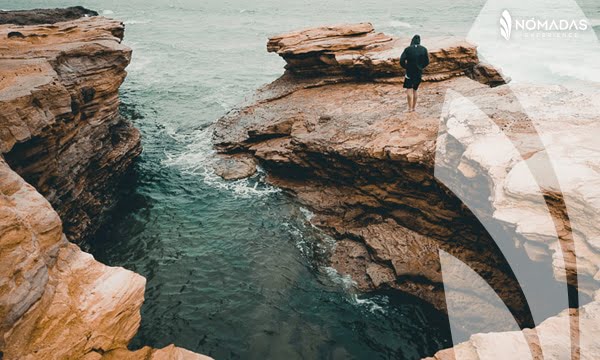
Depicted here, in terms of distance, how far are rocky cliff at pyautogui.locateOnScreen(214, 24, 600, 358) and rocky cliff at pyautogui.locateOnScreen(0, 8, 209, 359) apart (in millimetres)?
5694

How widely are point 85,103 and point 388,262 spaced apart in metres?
12.8

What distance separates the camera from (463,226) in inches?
473

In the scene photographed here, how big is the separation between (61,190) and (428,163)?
12.1 m

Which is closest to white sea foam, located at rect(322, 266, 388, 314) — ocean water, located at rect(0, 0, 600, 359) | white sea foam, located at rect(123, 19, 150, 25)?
ocean water, located at rect(0, 0, 600, 359)

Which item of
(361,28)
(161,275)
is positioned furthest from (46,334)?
(361,28)

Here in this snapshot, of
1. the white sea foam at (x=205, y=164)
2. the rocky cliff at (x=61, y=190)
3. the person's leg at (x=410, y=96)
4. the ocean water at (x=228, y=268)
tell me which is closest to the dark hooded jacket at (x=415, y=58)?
the person's leg at (x=410, y=96)

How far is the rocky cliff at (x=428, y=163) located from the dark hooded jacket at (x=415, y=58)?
1.69 metres

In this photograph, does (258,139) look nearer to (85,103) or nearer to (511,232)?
(85,103)

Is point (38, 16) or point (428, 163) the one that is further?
point (38, 16)

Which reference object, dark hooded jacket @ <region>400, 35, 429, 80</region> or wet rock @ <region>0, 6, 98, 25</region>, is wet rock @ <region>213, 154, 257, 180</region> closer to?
dark hooded jacket @ <region>400, 35, 429, 80</region>

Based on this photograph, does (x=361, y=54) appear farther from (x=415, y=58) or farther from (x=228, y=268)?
(x=228, y=268)

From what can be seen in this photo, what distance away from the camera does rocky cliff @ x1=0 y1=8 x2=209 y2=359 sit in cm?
593

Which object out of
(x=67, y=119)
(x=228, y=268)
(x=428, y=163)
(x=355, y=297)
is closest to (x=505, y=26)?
(x=428, y=163)

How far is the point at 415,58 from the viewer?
43.3 feet
